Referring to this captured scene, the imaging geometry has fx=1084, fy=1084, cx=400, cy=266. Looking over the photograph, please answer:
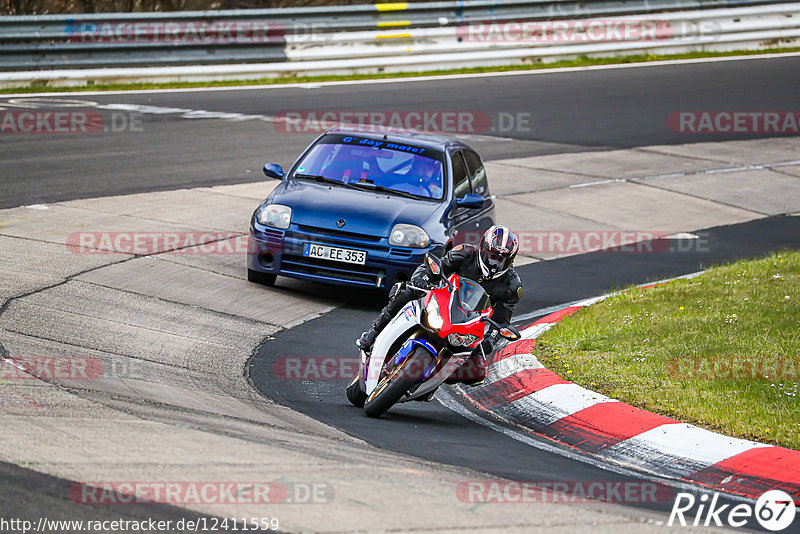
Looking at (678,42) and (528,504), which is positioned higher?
(678,42)

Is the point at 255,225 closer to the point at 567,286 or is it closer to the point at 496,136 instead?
the point at 567,286

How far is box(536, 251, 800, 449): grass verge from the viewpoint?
7691 millimetres

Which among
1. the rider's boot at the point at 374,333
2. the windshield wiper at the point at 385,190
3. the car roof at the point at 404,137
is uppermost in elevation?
the car roof at the point at 404,137

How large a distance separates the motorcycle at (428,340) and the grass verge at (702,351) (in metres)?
1.49

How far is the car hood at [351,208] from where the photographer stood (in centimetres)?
1101

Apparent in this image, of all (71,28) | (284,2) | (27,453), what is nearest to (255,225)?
(27,453)

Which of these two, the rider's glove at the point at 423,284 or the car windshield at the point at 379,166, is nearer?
the rider's glove at the point at 423,284

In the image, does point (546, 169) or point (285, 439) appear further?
point (546, 169)

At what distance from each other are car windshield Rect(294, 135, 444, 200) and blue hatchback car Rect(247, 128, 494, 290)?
0.01m

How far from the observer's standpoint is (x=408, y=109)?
2116cm

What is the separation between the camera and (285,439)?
634 centimetres

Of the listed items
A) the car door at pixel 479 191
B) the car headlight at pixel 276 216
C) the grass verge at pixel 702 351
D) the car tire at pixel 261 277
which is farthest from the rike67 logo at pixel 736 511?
the car door at pixel 479 191

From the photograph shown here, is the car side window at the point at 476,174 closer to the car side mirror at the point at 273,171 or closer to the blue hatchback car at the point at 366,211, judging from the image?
the blue hatchback car at the point at 366,211

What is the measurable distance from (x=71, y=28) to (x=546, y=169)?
10585mm
